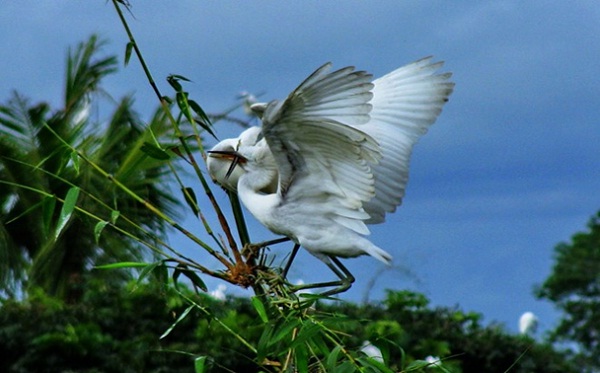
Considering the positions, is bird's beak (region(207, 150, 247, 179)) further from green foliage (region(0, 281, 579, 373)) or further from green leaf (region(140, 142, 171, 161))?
green foliage (region(0, 281, 579, 373))

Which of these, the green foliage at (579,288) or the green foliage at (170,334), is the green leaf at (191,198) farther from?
the green foliage at (579,288)

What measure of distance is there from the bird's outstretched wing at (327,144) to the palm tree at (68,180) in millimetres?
6004

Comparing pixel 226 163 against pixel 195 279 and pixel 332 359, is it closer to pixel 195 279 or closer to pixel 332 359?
pixel 195 279

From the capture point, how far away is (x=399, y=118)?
8.41 feet

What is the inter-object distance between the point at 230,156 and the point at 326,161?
0.25 meters

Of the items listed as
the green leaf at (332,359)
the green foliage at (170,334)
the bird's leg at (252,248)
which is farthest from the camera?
the green foliage at (170,334)

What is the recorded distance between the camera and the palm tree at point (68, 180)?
8.27 metres

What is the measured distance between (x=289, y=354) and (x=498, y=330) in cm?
476

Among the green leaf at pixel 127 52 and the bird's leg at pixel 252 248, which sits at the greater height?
the green leaf at pixel 127 52

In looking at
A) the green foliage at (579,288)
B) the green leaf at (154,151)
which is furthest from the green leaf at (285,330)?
the green foliage at (579,288)

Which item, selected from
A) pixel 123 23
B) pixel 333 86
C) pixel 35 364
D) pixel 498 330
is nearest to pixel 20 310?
pixel 35 364

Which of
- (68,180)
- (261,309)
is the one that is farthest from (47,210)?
(68,180)

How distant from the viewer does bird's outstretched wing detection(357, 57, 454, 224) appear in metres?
2.43

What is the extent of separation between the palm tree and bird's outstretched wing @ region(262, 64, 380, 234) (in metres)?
Answer: 6.00
